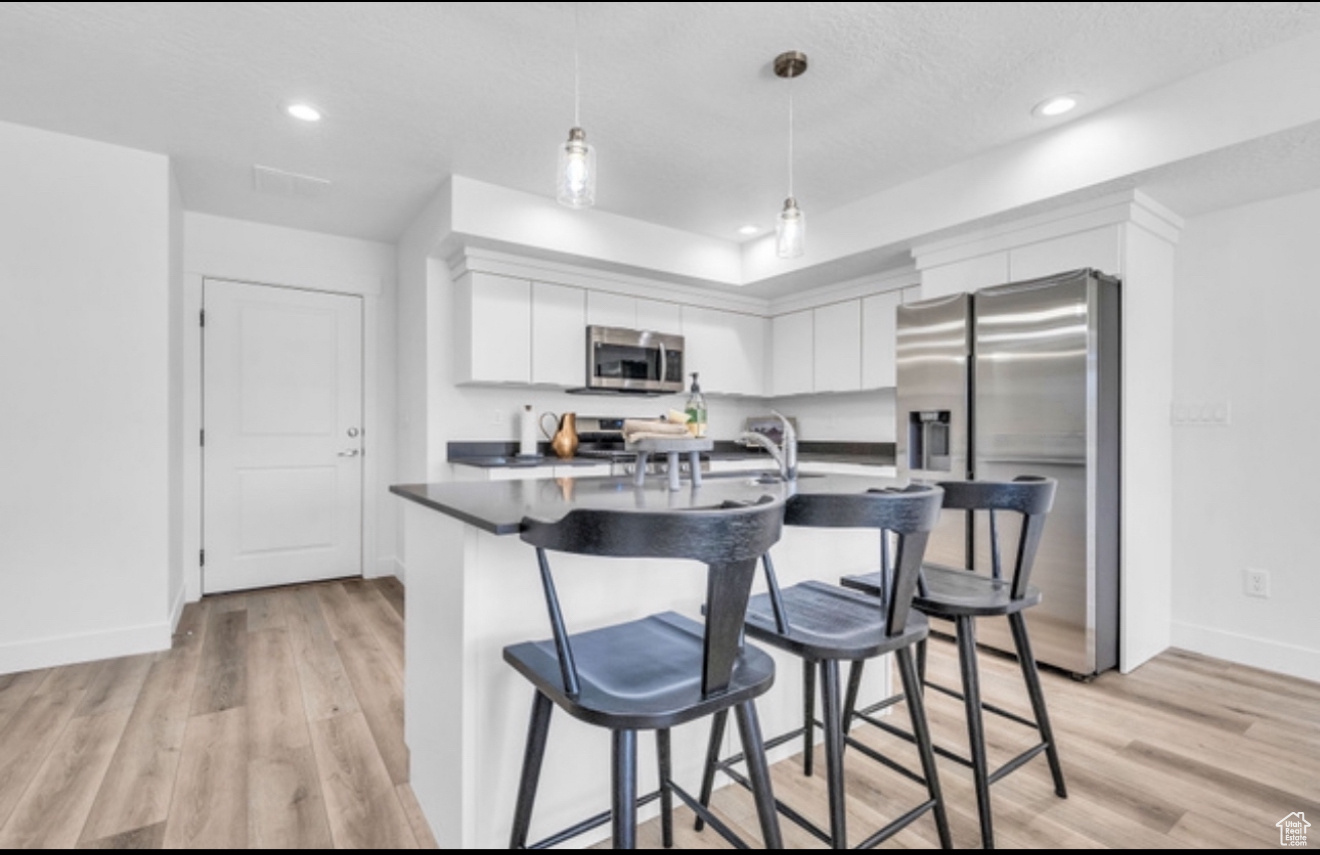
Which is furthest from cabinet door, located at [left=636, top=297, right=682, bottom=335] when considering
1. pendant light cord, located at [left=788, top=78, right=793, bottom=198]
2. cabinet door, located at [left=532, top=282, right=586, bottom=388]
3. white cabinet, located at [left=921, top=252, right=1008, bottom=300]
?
white cabinet, located at [left=921, top=252, right=1008, bottom=300]

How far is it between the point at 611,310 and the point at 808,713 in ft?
9.82

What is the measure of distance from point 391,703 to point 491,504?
142 centimetres

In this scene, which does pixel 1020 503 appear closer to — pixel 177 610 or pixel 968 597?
pixel 968 597

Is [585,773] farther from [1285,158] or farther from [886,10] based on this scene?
[1285,158]

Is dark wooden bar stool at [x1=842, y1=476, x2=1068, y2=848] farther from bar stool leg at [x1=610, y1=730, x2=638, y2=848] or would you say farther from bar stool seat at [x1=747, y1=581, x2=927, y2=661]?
bar stool leg at [x1=610, y1=730, x2=638, y2=848]

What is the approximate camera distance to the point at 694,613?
183 cm

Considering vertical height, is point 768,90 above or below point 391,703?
above

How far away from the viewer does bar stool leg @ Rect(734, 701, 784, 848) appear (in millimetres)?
1182

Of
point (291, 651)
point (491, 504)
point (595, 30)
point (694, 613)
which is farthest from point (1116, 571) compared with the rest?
point (291, 651)

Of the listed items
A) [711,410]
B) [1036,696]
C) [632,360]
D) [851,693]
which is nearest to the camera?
[1036,696]

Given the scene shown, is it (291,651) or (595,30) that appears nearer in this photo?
(595,30)

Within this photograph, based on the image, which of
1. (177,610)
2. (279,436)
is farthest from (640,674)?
(279,436)

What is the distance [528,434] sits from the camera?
4.10 meters

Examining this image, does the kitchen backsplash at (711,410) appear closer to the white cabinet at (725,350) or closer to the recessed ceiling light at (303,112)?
the white cabinet at (725,350)
